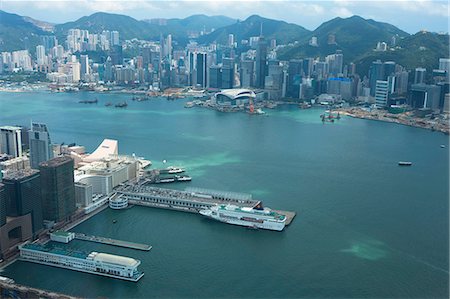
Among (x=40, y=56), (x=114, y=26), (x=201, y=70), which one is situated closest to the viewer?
(x=201, y=70)

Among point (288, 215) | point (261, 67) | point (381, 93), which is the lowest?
→ point (288, 215)

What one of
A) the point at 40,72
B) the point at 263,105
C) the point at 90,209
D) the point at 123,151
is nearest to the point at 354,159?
the point at 123,151

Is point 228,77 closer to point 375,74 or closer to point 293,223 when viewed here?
point 375,74

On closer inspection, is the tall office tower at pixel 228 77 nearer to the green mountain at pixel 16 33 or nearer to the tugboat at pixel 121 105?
the tugboat at pixel 121 105

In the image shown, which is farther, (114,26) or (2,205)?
(114,26)

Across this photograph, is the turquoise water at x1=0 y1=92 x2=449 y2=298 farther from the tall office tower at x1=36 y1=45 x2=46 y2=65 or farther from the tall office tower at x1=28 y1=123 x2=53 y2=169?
the tall office tower at x1=36 y1=45 x2=46 y2=65

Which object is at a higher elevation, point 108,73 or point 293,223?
point 108,73

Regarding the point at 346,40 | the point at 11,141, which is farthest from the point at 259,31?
the point at 11,141
